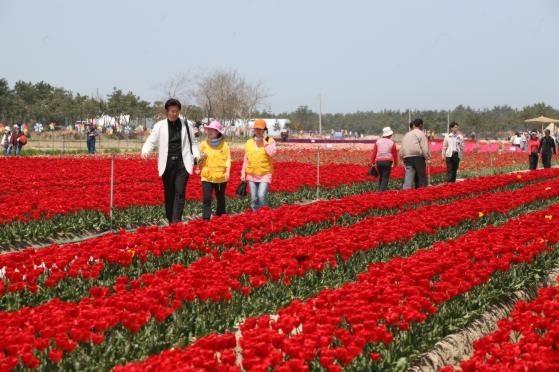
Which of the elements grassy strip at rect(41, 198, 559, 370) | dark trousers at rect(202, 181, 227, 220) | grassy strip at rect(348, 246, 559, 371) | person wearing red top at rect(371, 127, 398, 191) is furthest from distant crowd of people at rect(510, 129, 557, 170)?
grassy strip at rect(41, 198, 559, 370)

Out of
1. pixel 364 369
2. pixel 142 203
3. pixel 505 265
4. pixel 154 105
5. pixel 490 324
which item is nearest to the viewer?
pixel 364 369

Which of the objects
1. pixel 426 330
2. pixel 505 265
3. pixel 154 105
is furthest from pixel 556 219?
pixel 154 105

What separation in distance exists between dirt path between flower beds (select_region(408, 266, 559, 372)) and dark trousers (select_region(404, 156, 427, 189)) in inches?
328

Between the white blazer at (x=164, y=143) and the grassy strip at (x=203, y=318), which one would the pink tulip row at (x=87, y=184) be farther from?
the grassy strip at (x=203, y=318)

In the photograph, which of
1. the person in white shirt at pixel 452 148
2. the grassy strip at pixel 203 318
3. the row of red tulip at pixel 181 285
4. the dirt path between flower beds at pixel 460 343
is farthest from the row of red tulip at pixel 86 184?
the dirt path between flower beds at pixel 460 343

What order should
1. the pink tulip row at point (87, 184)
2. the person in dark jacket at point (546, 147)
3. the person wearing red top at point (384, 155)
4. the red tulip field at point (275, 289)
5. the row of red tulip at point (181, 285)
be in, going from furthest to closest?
the person in dark jacket at point (546, 147), the person wearing red top at point (384, 155), the pink tulip row at point (87, 184), the row of red tulip at point (181, 285), the red tulip field at point (275, 289)

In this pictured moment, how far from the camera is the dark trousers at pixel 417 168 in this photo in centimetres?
1522

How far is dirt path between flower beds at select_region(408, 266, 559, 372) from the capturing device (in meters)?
5.10

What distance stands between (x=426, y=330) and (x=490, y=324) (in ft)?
3.62

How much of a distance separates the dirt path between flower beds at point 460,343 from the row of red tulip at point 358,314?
10.5 inches

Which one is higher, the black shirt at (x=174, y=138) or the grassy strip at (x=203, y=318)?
the black shirt at (x=174, y=138)

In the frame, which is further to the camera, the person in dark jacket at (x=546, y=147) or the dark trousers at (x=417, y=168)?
the person in dark jacket at (x=546, y=147)

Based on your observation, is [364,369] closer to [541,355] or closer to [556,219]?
[541,355]

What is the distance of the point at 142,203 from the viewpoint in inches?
505
